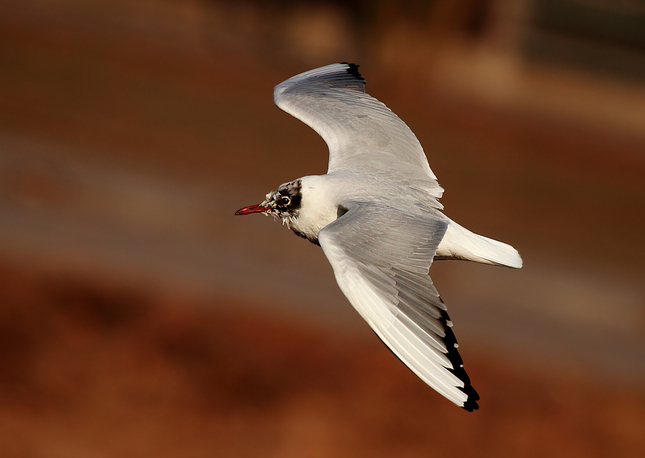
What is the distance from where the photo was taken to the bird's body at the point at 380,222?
2814 mm

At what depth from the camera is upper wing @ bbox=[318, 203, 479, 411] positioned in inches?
108

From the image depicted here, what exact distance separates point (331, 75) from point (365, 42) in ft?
34.1

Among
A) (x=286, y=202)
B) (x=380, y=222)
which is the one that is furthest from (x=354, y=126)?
(x=380, y=222)

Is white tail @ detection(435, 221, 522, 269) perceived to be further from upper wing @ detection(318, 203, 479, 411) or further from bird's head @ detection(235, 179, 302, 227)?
bird's head @ detection(235, 179, 302, 227)

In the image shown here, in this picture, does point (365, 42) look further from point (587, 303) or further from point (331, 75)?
point (331, 75)

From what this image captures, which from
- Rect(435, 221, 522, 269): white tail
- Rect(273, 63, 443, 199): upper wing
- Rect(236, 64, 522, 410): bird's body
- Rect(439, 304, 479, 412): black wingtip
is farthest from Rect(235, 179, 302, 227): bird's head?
Rect(439, 304, 479, 412): black wingtip

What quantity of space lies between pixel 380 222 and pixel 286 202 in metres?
0.77

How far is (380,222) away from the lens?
3312 mm

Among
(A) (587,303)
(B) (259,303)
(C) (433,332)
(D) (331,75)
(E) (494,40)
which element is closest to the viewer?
(C) (433,332)

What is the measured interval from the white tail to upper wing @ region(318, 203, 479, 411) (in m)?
0.29

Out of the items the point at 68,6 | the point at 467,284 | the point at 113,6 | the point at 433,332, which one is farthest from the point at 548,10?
the point at 433,332

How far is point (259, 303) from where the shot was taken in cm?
1190

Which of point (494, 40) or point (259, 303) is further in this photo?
point (494, 40)

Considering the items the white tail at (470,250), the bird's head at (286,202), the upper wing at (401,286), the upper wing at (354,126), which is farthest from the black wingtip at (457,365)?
the upper wing at (354,126)
